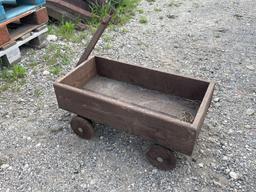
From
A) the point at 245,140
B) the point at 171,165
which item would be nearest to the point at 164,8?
the point at 245,140

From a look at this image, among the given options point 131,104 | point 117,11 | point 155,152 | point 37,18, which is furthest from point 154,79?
point 117,11

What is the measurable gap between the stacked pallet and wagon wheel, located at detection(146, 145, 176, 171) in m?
2.21

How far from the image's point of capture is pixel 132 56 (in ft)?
12.4

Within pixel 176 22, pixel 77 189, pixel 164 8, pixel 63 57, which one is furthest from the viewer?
pixel 164 8

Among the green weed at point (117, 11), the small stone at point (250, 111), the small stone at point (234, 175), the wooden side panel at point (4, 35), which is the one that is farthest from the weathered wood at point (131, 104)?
the green weed at point (117, 11)

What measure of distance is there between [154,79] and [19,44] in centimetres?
193

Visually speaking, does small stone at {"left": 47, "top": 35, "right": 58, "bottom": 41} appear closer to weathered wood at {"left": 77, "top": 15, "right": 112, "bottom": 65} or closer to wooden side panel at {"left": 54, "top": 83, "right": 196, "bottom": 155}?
weathered wood at {"left": 77, "top": 15, "right": 112, "bottom": 65}

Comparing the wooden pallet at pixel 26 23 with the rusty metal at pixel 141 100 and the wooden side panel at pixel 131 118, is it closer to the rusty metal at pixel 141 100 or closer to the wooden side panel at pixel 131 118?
the rusty metal at pixel 141 100

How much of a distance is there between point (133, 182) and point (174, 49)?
7.97ft

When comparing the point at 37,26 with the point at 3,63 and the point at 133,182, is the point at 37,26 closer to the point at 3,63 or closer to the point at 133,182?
the point at 3,63

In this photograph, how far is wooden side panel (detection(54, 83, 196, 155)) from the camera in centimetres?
180

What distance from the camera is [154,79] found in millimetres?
2508

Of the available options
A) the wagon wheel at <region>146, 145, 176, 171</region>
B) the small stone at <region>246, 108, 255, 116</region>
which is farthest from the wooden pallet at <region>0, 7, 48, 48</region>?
the small stone at <region>246, 108, 255, 116</region>

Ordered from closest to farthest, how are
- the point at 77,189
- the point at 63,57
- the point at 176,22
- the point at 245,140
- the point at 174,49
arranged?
the point at 77,189 → the point at 245,140 → the point at 63,57 → the point at 174,49 → the point at 176,22
